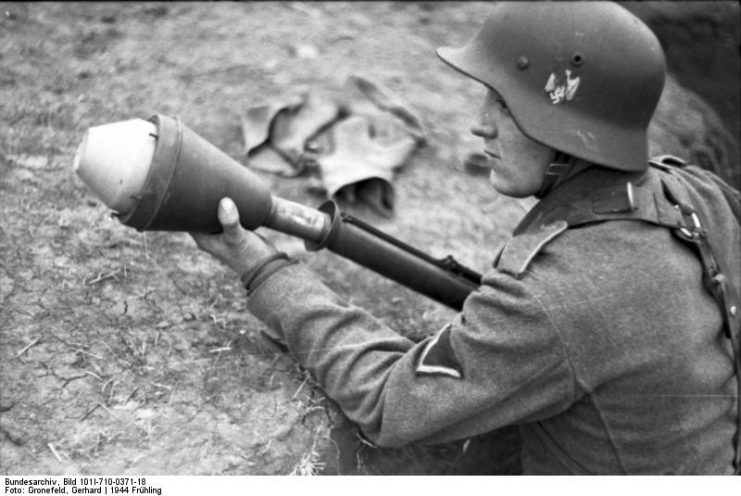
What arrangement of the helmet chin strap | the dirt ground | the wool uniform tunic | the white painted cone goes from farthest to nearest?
the dirt ground, the helmet chin strap, the white painted cone, the wool uniform tunic

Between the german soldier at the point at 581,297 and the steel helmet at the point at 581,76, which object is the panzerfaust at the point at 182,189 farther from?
the steel helmet at the point at 581,76

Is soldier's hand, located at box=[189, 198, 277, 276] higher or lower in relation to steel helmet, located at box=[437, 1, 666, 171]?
lower

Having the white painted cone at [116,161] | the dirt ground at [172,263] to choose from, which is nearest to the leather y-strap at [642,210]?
the dirt ground at [172,263]

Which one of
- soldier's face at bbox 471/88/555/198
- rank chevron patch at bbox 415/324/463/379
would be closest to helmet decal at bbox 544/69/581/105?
soldier's face at bbox 471/88/555/198

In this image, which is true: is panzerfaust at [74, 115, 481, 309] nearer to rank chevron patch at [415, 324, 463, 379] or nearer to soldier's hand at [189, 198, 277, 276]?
soldier's hand at [189, 198, 277, 276]

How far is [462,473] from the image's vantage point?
3.63 m

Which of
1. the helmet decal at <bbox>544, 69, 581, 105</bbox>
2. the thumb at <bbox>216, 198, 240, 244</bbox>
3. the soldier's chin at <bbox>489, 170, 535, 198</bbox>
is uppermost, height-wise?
the helmet decal at <bbox>544, 69, 581, 105</bbox>

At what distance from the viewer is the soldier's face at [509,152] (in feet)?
9.71

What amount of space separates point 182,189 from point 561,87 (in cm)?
122

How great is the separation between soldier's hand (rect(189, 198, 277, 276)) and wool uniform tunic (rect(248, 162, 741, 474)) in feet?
0.71

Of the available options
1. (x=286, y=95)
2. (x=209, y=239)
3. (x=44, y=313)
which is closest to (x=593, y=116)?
(x=209, y=239)

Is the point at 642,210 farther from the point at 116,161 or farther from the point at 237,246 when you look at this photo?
the point at 116,161

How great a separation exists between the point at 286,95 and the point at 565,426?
2.59 meters

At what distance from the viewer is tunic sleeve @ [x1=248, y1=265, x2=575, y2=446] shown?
2.74 m
